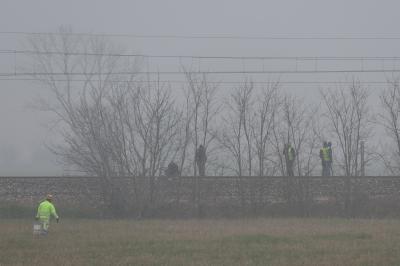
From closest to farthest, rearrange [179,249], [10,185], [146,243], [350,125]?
[179,249] → [146,243] → [10,185] → [350,125]

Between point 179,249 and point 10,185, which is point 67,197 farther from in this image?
point 179,249

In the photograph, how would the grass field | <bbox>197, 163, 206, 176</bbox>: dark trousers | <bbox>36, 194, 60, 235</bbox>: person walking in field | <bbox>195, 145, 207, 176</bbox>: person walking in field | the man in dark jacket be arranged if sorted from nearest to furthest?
1. the grass field
2. <bbox>36, 194, 60, 235</bbox>: person walking in field
3. the man in dark jacket
4. <bbox>197, 163, 206, 176</bbox>: dark trousers
5. <bbox>195, 145, 207, 176</bbox>: person walking in field

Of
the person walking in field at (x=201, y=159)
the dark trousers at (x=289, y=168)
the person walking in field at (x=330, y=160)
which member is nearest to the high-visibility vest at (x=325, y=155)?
the person walking in field at (x=330, y=160)

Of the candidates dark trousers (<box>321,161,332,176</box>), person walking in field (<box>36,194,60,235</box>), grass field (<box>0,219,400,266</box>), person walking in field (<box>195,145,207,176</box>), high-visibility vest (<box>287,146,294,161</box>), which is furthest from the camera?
high-visibility vest (<box>287,146,294,161</box>)

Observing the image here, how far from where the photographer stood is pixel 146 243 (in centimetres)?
1852

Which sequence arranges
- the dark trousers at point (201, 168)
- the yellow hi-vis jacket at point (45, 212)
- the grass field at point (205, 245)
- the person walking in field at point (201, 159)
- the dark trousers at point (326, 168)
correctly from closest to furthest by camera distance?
the grass field at point (205, 245), the yellow hi-vis jacket at point (45, 212), the dark trousers at point (201, 168), the person walking in field at point (201, 159), the dark trousers at point (326, 168)

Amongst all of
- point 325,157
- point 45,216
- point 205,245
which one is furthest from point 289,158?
point 205,245

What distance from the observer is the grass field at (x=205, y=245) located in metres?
15.5

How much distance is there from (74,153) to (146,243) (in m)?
15.2

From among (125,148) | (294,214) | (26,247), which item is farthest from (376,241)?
(125,148)

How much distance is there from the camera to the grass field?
50.9 ft

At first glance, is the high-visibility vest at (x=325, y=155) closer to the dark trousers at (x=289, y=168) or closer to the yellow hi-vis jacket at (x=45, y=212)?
the dark trousers at (x=289, y=168)

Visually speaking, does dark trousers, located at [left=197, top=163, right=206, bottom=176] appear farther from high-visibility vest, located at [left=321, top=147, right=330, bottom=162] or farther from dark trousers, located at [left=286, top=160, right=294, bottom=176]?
high-visibility vest, located at [left=321, top=147, right=330, bottom=162]

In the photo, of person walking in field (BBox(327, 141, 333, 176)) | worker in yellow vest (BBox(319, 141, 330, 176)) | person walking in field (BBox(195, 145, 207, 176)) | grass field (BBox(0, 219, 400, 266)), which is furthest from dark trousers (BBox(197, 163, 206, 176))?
grass field (BBox(0, 219, 400, 266))
